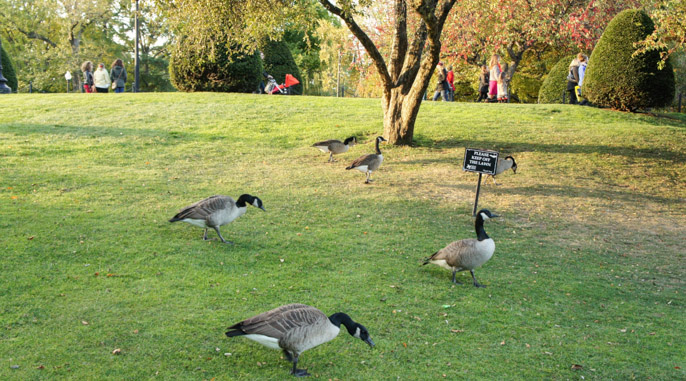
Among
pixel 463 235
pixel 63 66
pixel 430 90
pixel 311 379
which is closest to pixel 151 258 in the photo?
pixel 311 379

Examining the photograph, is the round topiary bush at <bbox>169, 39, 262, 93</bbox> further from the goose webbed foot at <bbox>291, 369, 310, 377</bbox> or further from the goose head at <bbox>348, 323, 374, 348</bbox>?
the goose webbed foot at <bbox>291, 369, 310, 377</bbox>

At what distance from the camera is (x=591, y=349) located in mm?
6656

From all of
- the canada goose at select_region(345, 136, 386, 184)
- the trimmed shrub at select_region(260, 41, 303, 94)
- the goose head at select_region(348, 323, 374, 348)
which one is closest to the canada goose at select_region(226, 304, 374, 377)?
the goose head at select_region(348, 323, 374, 348)

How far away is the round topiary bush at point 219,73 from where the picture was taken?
25.4 metres

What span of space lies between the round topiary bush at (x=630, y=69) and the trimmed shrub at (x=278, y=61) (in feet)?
51.4

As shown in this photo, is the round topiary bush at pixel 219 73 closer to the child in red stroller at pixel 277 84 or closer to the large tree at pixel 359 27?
the child in red stroller at pixel 277 84

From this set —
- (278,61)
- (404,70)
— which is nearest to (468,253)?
(404,70)

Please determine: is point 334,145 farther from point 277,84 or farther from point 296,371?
point 277,84

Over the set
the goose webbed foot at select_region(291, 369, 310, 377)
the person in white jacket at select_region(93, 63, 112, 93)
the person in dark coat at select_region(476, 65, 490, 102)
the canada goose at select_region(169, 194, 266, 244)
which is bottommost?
the goose webbed foot at select_region(291, 369, 310, 377)

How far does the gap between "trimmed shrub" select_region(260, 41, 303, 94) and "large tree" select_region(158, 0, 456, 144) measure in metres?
12.8

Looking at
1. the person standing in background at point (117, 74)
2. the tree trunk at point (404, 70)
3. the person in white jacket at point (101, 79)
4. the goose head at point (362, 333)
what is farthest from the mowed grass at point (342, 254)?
the person in white jacket at point (101, 79)

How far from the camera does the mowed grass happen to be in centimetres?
623

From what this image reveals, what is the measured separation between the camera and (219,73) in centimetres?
2578

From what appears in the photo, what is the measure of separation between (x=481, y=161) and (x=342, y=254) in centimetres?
376
